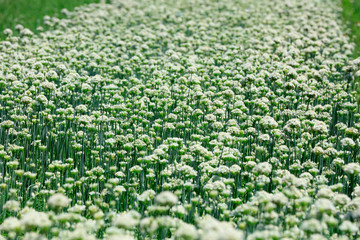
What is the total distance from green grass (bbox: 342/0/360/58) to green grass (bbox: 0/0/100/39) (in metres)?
10.7

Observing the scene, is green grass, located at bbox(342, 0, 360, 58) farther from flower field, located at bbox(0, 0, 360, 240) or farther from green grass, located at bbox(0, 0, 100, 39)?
green grass, located at bbox(0, 0, 100, 39)

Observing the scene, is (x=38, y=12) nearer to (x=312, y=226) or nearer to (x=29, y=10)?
(x=29, y=10)

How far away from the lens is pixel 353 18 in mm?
17750

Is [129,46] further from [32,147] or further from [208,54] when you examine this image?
[32,147]

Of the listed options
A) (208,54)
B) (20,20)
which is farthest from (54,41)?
(208,54)

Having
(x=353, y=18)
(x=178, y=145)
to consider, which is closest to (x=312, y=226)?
(x=178, y=145)

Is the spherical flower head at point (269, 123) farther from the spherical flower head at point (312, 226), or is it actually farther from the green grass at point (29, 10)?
the green grass at point (29, 10)

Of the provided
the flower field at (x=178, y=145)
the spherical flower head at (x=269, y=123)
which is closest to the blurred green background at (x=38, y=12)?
the flower field at (x=178, y=145)

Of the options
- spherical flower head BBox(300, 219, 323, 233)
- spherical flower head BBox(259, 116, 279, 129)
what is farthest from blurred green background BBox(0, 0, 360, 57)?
spherical flower head BBox(300, 219, 323, 233)

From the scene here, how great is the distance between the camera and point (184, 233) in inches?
152

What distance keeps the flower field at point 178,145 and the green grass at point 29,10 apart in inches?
116

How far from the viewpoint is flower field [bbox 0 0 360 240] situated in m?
4.85

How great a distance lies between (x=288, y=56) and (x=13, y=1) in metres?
13.8

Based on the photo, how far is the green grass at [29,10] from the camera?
15164 mm
